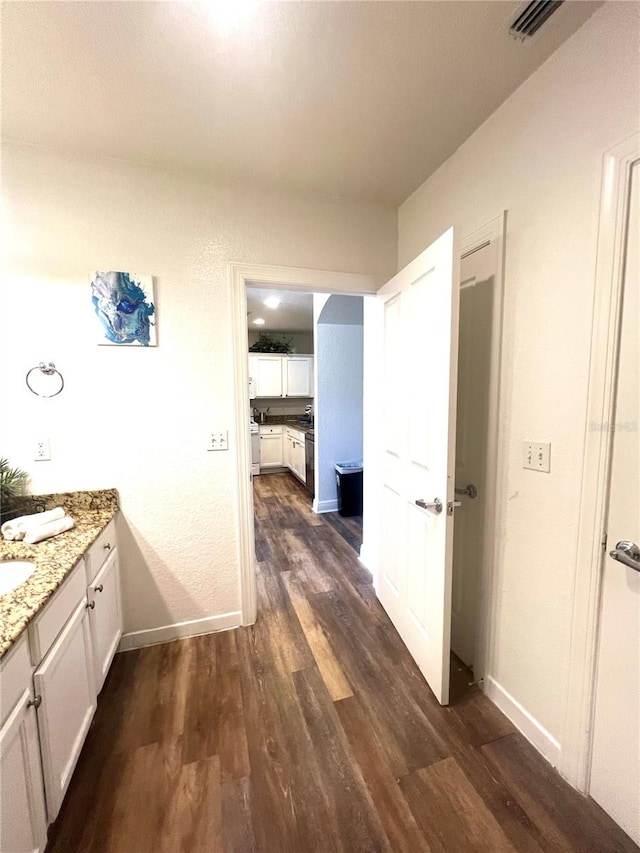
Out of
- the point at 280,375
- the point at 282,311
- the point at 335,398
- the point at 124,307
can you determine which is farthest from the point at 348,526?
the point at 280,375

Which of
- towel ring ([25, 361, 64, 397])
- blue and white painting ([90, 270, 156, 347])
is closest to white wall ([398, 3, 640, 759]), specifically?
blue and white painting ([90, 270, 156, 347])

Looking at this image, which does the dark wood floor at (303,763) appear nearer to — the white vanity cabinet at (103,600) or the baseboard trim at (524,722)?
the baseboard trim at (524,722)

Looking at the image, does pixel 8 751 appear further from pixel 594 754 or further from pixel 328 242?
pixel 328 242

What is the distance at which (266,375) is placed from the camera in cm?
581

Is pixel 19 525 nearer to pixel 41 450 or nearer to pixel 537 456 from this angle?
pixel 41 450

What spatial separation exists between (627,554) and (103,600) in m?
1.98

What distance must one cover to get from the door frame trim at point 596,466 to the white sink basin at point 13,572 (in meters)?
1.86

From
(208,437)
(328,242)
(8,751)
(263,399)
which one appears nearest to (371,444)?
(208,437)

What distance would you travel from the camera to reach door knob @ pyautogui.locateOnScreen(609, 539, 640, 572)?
0.97 meters

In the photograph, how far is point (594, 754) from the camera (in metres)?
1.12

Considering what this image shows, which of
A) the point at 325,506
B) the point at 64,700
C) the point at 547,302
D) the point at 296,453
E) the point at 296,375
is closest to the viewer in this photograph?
the point at 64,700

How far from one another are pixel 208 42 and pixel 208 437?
1.54 metres

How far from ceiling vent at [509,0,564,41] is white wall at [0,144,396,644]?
105cm

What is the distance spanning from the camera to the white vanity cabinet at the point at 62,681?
97cm
